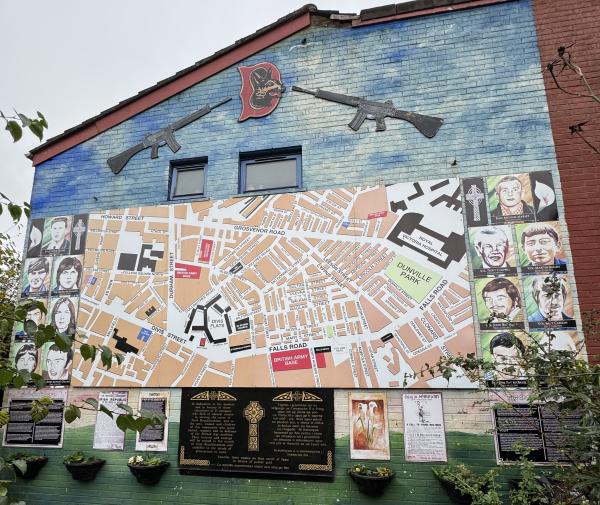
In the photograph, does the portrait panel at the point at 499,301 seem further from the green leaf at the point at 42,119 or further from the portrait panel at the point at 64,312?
the portrait panel at the point at 64,312

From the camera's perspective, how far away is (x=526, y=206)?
5852 millimetres

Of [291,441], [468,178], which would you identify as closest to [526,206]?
[468,178]

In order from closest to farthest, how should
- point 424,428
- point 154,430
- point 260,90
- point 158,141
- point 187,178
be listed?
point 424,428
point 154,430
point 260,90
point 187,178
point 158,141

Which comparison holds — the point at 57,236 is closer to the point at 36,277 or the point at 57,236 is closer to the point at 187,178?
the point at 36,277

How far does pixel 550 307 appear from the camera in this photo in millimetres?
5477

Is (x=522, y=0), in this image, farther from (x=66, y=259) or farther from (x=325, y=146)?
(x=66, y=259)

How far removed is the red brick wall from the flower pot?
532cm

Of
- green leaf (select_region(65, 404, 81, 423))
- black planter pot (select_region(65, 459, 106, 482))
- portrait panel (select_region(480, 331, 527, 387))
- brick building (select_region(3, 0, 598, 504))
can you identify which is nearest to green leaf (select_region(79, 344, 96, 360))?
green leaf (select_region(65, 404, 81, 423))

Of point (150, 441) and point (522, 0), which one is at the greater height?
point (522, 0)

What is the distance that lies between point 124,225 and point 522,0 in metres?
6.55

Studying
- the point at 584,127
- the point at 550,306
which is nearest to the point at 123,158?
the point at 550,306

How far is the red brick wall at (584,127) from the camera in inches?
218

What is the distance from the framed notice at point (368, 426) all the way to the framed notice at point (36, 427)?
4.05 m

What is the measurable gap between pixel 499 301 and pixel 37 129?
5.18 meters
